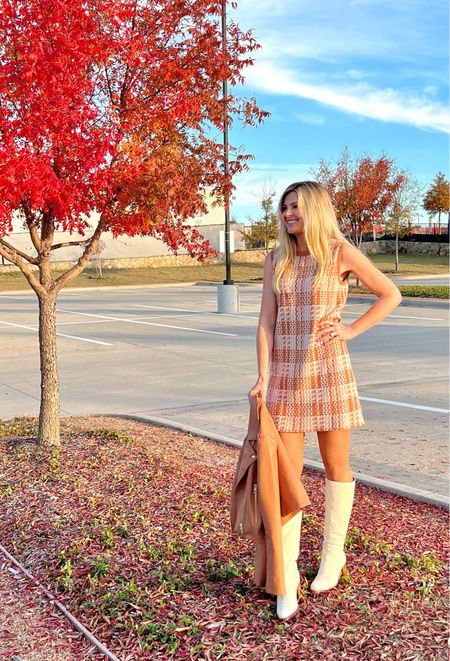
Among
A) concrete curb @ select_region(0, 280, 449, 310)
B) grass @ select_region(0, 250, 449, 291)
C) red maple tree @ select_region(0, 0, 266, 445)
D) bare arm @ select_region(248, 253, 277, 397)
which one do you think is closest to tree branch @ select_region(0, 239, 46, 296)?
red maple tree @ select_region(0, 0, 266, 445)

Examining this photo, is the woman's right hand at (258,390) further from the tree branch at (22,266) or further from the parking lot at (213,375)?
the tree branch at (22,266)

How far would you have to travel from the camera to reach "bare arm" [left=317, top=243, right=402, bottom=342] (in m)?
A: 3.44

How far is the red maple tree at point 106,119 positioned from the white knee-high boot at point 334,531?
9.25ft

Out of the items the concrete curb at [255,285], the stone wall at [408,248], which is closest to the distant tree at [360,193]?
the concrete curb at [255,285]

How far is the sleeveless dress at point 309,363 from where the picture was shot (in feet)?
11.2

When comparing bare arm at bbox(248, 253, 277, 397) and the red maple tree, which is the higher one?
the red maple tree

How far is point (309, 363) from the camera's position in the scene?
3449mm

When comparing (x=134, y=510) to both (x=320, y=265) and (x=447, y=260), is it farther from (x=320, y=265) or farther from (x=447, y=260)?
(x=447, y=260)

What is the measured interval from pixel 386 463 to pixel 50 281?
2.99 metres

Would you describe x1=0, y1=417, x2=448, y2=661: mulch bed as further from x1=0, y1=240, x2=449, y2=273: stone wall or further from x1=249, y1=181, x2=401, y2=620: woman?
x1=0, y1=240, x2=449, y2=273: stone wall

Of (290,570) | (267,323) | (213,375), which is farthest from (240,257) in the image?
(290,570)

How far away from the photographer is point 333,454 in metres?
3.52

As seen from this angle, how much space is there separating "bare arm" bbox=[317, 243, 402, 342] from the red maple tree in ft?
8.01

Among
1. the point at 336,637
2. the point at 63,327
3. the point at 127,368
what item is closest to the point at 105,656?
the point at 336,637
